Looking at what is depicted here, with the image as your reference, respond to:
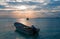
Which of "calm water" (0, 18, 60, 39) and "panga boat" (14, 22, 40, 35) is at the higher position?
"panga boat" (14, 22, 40, 35)

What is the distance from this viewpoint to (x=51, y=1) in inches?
2499

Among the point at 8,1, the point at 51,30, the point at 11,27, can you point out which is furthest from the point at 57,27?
the point at 8,1

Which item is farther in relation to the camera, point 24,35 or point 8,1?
point 8,1

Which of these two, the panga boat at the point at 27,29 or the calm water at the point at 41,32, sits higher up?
the panga boat at the point at 27,29

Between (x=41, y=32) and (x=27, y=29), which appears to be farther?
(x=41, y=32)

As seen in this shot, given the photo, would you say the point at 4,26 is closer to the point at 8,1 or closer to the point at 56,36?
the point at 56,36

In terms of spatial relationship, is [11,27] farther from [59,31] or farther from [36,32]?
[59,31]

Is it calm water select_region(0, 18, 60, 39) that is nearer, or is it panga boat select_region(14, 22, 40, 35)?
calm water select_region(0, 18, 60, 39)

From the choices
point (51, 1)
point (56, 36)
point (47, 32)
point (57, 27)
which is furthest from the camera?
point (51, 1)

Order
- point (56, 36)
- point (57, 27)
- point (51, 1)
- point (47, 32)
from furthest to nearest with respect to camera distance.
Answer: point (51, 1) < point (57, 27) < point (47, 32) < point (56, 36)

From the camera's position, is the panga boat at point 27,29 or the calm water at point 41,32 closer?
the calm water at point 41,32

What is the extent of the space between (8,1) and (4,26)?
3619 cm

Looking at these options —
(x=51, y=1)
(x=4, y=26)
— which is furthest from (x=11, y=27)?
(x=51, y=1)

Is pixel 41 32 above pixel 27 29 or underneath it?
underneath
